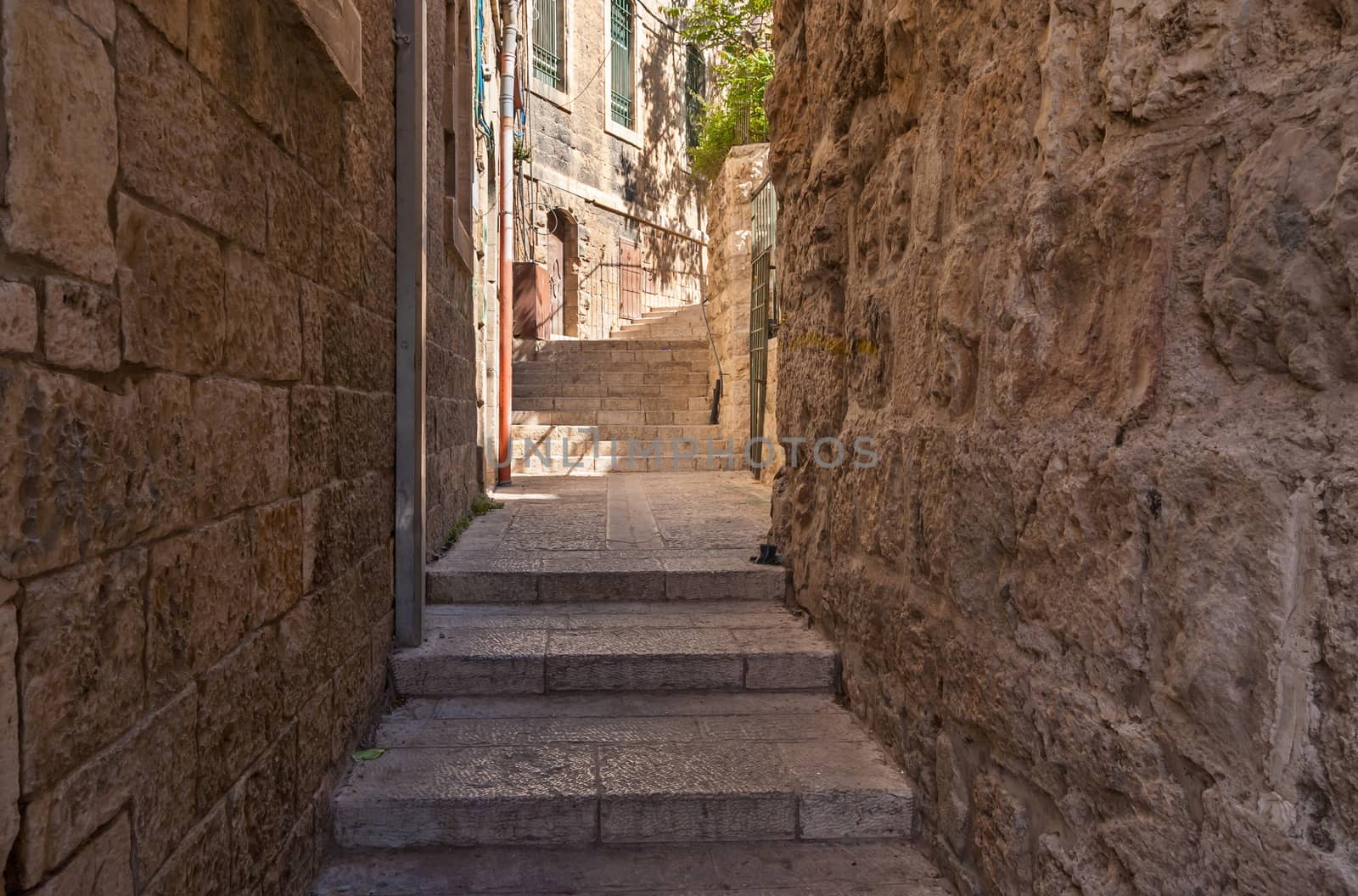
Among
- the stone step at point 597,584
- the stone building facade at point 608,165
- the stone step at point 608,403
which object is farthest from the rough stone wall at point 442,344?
the stone building facade at point 608,165

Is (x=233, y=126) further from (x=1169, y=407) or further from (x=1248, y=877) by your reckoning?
(x=1248, y=877)

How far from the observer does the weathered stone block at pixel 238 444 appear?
151cm

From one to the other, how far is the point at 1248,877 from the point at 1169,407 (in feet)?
2.12

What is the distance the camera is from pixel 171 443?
1386 millimetres

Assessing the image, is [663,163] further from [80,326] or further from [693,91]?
[80,326]

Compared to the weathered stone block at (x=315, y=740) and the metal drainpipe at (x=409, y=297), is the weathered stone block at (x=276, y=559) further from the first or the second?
the metal drainpipe at (x=409, y=297)

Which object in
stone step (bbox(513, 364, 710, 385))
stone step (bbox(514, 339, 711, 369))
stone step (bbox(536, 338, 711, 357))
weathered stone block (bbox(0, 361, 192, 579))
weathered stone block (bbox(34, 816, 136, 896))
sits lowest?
weathered stone block (bbox(34, 816, 136, 896))

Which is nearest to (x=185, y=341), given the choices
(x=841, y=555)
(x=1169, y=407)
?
(x=1169, y=407)

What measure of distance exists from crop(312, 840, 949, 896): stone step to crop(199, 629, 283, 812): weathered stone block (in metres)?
0.56

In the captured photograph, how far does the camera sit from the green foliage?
1238cm

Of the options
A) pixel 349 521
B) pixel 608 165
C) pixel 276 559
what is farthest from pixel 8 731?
pixel 608 165

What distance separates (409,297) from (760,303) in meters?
4.86

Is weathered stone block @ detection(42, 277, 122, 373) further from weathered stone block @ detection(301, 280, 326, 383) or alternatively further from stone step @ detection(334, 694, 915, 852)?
stone step @ detection(334, 694, 915, 852)

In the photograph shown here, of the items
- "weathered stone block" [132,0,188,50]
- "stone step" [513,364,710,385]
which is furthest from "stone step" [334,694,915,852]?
"stone step" [513,364,710,385]
